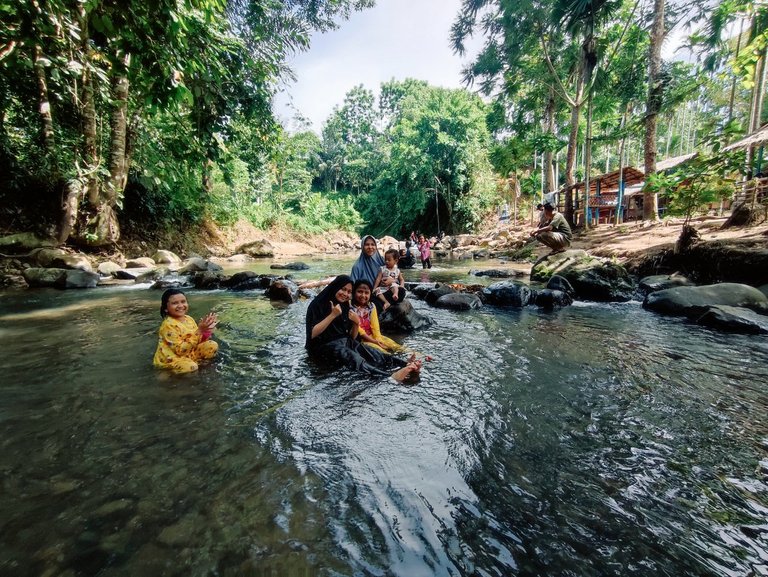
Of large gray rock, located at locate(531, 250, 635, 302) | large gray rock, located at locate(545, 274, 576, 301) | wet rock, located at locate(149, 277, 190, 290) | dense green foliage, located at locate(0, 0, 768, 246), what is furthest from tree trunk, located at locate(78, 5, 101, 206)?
large gray rock, located at locate(531, 250, 635, 302)

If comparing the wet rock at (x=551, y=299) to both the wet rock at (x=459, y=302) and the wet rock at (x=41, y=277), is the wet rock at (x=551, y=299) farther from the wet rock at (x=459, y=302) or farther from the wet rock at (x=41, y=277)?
the wet rock at (x=41, y=277)

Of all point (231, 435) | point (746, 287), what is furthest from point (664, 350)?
point (231, 435)

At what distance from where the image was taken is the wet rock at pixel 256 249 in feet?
73.1

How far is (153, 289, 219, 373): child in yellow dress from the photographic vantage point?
4.08m

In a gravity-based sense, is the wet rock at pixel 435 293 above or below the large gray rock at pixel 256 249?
below

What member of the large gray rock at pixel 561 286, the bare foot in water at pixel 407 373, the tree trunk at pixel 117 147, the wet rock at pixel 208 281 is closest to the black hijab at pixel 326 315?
the bare foot in water at pixel 407 373

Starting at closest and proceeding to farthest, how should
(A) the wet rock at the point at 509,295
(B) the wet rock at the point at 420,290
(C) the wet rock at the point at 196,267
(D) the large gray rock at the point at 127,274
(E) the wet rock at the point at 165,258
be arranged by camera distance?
(A) the wet rock at the point at 509,295 < (B) the wet rock at the point at 420,290 < (D) the large gray rock at the point at 127,274 < (C) the wet rock at the point at 196,267 < (E) the wet rock at the point at 165,258

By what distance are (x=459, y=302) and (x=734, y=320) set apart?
4.32m

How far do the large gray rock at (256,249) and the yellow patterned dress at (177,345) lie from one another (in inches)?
748

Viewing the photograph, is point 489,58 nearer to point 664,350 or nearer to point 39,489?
point 664,350

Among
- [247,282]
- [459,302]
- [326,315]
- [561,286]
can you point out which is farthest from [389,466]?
[247,282]

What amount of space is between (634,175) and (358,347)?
26.8 m

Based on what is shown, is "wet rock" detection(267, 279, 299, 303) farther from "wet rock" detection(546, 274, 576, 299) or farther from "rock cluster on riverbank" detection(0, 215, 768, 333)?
"wet rock" detection(546, 274, 576, 299)

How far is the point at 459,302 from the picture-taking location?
795 centimetres
